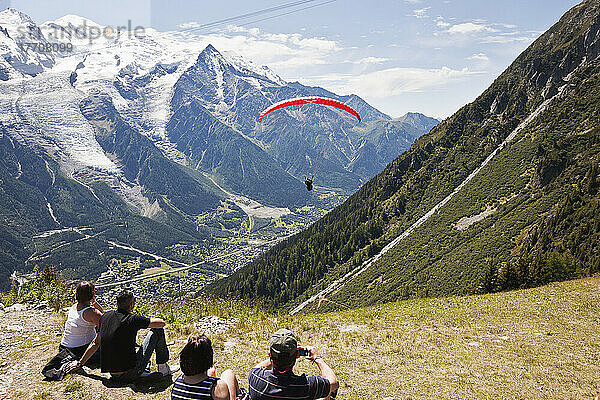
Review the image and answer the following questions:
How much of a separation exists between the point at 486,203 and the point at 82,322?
9893cm

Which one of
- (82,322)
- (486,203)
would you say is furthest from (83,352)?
(486,203)

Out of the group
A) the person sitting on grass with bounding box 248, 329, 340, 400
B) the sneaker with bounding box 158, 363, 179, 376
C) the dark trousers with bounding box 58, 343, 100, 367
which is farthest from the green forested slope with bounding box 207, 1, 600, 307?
the dark trousers with bounding box 58, 343, 100, 367

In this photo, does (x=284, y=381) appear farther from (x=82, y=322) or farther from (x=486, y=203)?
(x=486, y=203)

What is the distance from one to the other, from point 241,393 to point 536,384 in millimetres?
8451

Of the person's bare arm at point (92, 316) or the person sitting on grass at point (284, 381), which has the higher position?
the person sitting on grass at point (284, 381)

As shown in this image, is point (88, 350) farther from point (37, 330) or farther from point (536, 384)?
point (536, 384)

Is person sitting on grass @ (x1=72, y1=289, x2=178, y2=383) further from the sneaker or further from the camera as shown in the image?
the camera

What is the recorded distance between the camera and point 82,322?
9.66m

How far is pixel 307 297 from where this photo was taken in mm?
107062

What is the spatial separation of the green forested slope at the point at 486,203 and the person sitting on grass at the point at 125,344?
26.2 metres

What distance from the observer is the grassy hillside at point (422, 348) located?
9555 millimetres

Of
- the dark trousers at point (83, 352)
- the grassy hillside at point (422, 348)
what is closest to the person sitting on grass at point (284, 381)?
the grassy hillside at point (422, 348)

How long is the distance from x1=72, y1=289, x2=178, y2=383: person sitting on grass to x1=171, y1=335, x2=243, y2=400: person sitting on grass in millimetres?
3740

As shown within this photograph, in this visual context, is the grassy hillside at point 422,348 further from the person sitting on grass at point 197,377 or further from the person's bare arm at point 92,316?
the person sitting on grass at point 197,377
